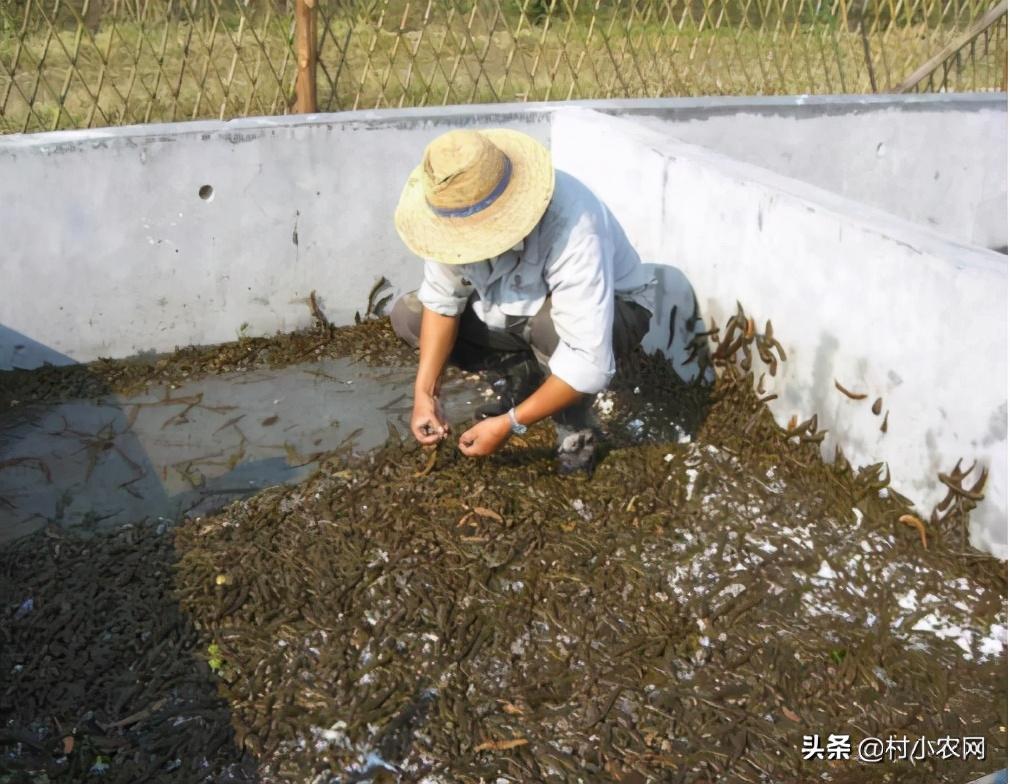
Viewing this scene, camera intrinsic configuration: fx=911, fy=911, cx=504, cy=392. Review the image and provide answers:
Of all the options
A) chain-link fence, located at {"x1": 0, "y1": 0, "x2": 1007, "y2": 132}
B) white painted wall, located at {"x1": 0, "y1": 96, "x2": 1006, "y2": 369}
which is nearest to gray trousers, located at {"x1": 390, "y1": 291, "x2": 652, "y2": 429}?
white painted wall, located at {"x1": 0, "y1": 96, "x2": 1006, "y2": 369}

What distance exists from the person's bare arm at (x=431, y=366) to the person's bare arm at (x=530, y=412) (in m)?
0.23

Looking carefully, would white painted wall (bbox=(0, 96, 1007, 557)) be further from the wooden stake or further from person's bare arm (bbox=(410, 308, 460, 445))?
person's bare arm (bbox=(410, 308, 460, 445))

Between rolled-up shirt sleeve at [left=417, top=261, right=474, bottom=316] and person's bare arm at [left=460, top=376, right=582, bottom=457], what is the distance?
431mm

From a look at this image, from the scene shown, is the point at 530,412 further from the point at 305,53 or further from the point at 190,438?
the point at 305,53

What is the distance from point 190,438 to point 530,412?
1458 mm

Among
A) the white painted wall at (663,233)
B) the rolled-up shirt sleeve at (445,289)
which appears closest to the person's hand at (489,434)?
the rolled-up shirt sleeve at (445,289)

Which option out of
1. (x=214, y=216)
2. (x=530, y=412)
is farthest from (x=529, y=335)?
(x=214, y=216)

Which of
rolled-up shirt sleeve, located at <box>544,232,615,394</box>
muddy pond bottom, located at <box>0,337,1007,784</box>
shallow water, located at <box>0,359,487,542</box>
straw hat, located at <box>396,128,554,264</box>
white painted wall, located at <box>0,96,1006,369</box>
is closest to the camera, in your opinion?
muddy pond bottom, located at <box>0,337,1007,784</box>

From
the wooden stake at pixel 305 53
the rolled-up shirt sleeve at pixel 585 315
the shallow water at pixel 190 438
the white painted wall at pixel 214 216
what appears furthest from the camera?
the wooden stake at pixel 305 53

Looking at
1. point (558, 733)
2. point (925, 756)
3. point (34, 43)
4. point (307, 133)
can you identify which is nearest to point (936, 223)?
point (307, 133)

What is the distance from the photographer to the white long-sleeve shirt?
234 cm

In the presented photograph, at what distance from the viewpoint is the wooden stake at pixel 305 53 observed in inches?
156

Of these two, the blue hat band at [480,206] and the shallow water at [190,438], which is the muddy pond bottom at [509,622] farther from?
the blue hat band at [480,206]

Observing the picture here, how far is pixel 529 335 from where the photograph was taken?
9.02 ft
